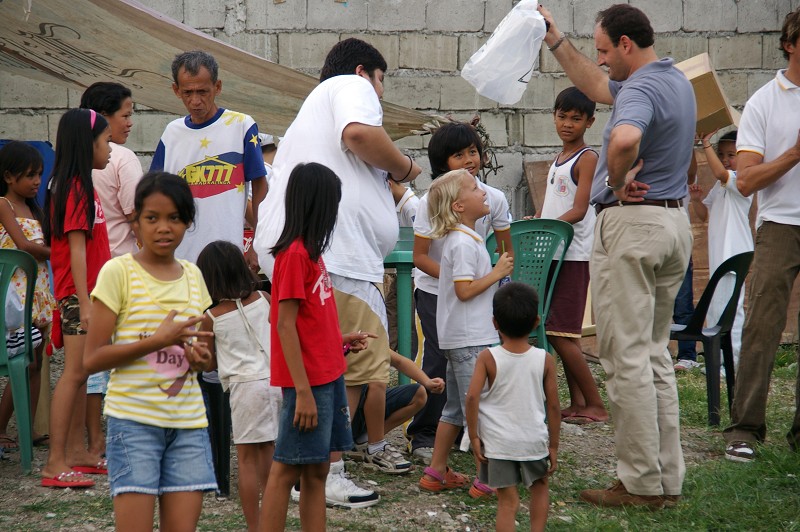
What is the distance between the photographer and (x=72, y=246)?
3.83m

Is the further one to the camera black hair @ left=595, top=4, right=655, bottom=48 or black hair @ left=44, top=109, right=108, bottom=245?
black hair @ left=44, top=109, right=108, bottom=245

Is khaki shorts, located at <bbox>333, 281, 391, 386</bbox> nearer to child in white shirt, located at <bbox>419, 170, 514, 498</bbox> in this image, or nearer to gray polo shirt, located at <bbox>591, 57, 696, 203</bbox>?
child in white shirt, located at <bbox>419, 170, 514, 498</bbox>

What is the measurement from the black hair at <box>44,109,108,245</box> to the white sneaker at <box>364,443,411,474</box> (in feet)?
5.33

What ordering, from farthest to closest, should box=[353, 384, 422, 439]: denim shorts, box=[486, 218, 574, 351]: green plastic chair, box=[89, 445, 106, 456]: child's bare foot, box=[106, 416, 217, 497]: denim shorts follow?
A: 1. box=[486, 218, 574, 351]: green plastic chair
2. box=[89, 445, 106, 456]: child's bare foot
3. box=[353, 384, 422, 439]: denim shorts
4. box=[106, 416, 217, 497]: denim shorts

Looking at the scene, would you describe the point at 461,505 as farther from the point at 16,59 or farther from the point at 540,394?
the point at 16,59

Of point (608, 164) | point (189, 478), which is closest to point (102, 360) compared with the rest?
point (189, 478)

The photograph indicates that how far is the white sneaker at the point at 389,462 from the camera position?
414cm

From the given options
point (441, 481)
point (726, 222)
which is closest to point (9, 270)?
point (441, 481)

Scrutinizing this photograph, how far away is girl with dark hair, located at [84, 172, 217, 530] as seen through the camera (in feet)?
8.21

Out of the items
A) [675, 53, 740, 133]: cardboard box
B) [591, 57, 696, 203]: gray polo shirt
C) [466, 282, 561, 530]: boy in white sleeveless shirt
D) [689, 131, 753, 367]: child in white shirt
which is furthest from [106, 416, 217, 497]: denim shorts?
[689, 131, 753, 367]: child in white shirt

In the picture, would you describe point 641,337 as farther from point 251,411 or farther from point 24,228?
point 24,228

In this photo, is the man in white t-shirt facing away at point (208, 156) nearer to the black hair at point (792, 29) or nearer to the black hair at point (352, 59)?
the black hair at point (352, 59)

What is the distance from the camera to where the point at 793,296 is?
7.64m

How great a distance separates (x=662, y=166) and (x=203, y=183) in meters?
1.97
